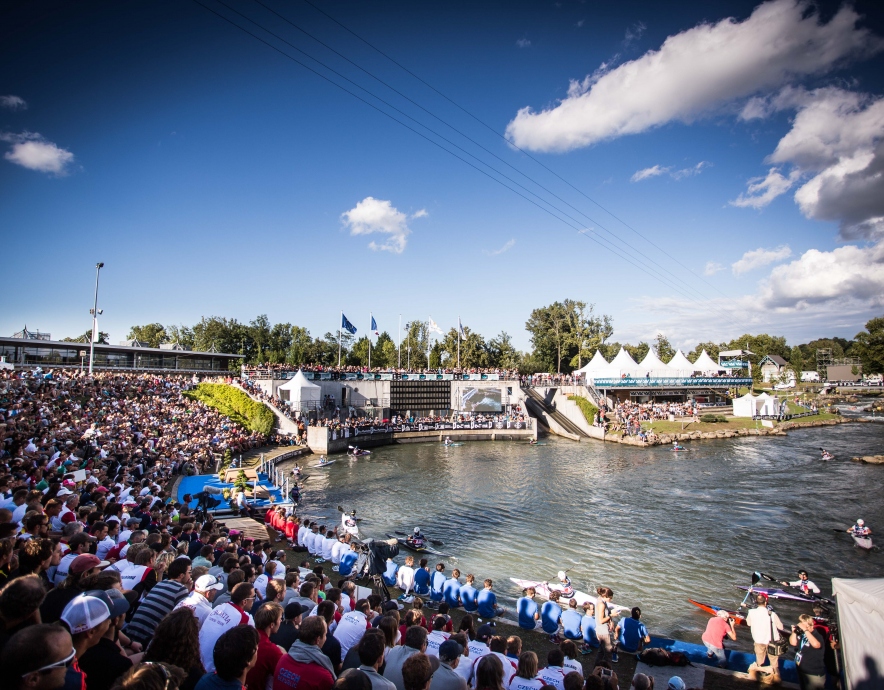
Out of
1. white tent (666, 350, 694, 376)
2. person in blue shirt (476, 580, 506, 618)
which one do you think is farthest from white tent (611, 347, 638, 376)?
person in blue shirt (476, 580, 506, 618)

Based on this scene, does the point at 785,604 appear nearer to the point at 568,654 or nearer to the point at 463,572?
the point at 463,572

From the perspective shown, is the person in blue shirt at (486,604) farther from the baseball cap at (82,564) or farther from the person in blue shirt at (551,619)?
the baseball cap at (82,564)

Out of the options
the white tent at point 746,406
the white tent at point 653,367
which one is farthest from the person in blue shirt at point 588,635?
the white tent at point 746,406

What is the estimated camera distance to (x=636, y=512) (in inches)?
882

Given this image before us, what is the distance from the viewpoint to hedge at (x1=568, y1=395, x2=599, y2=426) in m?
47.4

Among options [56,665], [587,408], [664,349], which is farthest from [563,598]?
[664,349]

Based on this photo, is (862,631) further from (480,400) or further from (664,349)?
(664,349)

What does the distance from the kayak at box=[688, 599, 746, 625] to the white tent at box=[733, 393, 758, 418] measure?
4955 cm

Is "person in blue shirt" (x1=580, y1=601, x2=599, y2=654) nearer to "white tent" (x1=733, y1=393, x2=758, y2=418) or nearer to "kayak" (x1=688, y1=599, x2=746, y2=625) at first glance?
"kayak" (x1=688, y1=599, x2=746, y2=625)

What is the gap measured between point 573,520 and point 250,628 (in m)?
20.1

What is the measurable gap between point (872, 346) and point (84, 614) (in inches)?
6007

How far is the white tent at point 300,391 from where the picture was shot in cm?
3803

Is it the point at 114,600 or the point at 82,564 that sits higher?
the point at 82,564

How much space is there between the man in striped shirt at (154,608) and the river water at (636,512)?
11.0 meters
